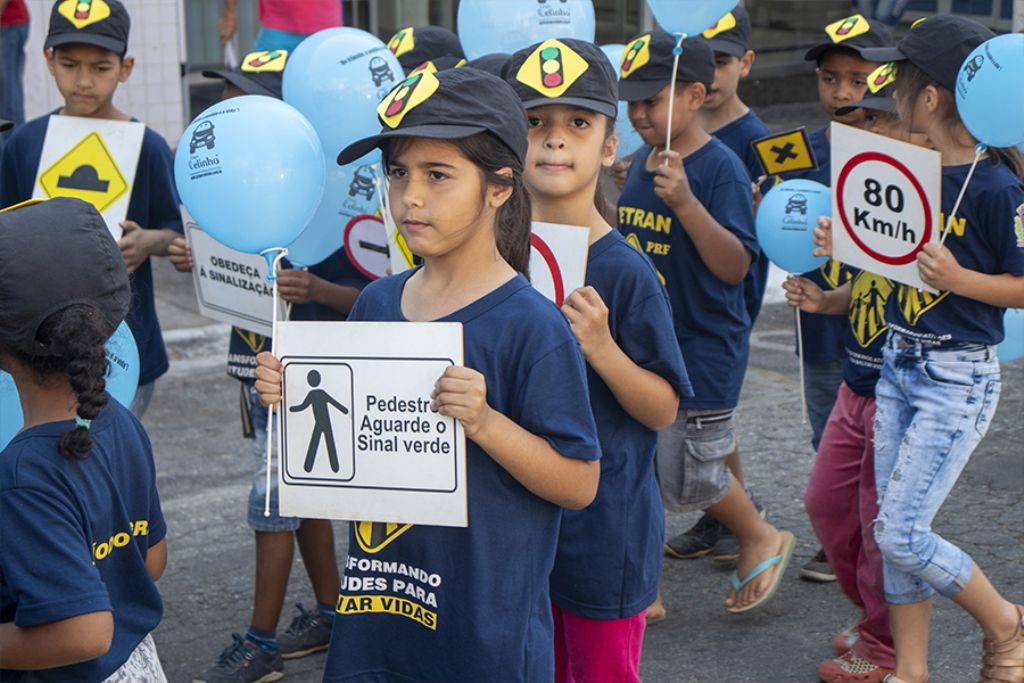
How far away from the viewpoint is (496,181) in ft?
9.23

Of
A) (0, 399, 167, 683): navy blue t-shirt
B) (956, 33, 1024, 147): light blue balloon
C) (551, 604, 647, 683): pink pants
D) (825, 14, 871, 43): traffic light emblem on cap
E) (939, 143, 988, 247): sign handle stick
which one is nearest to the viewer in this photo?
(0, 399, 167, 683): navy blue t-shirt

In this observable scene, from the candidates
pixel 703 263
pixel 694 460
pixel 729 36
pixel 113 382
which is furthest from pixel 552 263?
pixel 729 36

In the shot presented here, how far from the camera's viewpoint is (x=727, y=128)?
569 cm

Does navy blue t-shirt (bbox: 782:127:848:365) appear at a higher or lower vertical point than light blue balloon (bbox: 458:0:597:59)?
lower

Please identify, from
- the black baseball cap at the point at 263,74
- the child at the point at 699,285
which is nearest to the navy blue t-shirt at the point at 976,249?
the child at the point at 699,285

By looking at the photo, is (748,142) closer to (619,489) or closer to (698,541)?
(698,541)

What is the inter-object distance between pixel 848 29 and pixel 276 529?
9.50 ft

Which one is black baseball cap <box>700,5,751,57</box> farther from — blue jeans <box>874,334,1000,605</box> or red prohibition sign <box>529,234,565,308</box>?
red prohibition sign <box>529,234,565,308</box>

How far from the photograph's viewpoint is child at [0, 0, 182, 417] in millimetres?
4676

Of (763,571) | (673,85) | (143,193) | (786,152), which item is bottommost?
(763,571)

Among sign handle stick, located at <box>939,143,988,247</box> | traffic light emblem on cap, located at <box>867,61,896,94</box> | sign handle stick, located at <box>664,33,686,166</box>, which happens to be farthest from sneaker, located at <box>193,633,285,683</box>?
traffic light emblem on cap, located at <box>867,61,896,94</box>

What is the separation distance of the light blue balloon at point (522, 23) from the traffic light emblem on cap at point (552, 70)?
1.41 metres

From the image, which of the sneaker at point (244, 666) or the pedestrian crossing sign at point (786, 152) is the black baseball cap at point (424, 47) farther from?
the sneaker at point (244, 666)

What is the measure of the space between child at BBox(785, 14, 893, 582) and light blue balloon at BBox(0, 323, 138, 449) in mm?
2652
